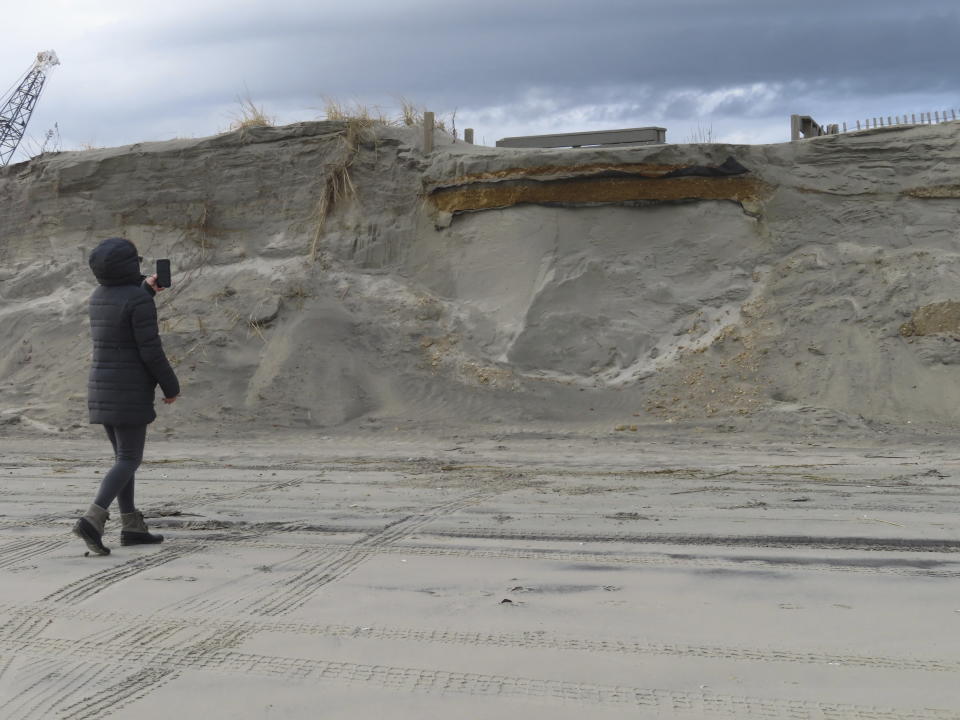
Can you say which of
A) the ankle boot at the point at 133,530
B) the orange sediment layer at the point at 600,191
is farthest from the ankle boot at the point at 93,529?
the orange sediment layer at the point at 600,191

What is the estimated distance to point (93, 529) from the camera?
489cm

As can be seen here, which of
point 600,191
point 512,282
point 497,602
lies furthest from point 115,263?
point 600,191

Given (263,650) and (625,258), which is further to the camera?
(625,258)

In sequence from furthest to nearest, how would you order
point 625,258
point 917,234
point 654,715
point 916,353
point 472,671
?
1. point 625,258
2. point 917,234
3. point 916,353
4. point 472,671
5. point 654,715

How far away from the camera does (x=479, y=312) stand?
14094mm

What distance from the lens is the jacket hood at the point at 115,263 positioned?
5.12m

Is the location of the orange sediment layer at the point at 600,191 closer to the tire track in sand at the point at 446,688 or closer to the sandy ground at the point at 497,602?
the sandy ground at the point at 497,602

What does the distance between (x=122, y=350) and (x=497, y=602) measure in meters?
2.50

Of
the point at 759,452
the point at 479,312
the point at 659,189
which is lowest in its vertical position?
the point at 759,452

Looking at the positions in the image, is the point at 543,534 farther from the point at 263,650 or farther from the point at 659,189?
the point at 659,189

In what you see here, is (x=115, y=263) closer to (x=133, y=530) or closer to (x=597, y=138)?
(x=133, y=530)

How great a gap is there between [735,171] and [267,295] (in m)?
7.10

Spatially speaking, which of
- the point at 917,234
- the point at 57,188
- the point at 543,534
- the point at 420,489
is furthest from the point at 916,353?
the point at 57,188

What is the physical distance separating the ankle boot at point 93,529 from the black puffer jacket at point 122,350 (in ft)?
1.57
